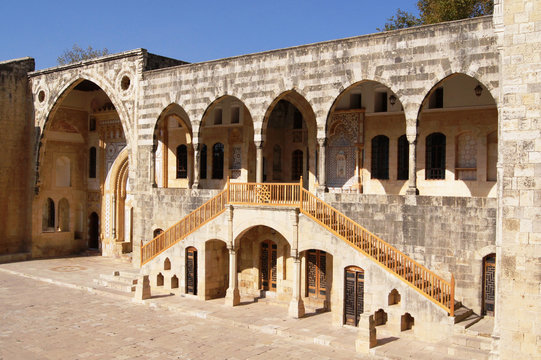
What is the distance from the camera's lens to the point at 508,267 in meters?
10.8

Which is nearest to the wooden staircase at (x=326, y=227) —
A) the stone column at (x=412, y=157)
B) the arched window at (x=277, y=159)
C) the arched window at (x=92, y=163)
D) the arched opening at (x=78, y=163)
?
the stone column at (x=412, y=157)

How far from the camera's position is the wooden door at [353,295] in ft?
46.4

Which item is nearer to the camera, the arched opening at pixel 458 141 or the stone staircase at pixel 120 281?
the arched opening at pixel 458 141

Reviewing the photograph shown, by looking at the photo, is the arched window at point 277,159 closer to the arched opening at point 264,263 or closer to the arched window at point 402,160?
the arched opening at point 264,263

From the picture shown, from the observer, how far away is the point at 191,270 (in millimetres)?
18031

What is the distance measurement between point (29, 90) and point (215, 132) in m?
10.6

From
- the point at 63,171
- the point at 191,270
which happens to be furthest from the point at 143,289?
the point at 63,171

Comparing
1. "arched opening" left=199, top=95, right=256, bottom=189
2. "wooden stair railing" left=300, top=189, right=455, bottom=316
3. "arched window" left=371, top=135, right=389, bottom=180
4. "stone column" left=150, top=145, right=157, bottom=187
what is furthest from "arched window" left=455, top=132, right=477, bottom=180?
"stone column" left=150, top=145, right=157, bottom=187

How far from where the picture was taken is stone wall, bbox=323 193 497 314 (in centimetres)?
1353

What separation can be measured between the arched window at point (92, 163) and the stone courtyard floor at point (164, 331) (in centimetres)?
886

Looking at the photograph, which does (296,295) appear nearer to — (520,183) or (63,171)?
(520,183)

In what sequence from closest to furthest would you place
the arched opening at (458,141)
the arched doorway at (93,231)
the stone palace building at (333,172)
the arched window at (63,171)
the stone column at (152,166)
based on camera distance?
the stone palace building at (333,172), the arched opening at (458,141), the stone column at (152,166), the arched window at (63,171), the arched doorway at (93,231)

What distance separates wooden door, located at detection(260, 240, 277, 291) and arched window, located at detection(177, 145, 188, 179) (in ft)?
20.1

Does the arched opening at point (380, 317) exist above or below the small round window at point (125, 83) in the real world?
below
